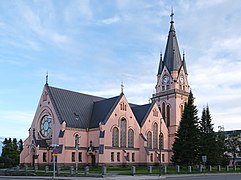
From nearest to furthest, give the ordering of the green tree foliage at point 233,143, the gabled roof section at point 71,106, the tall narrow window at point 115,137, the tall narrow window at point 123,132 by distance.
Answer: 1. the gabled roof section at point 71,106
2. the tall narrow window at point 115,137
3. the tall narrow window at point 123,132
4. the green tree foliage at point 233,143

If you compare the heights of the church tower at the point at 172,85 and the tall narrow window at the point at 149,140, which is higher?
the church tower at the point at 172,85

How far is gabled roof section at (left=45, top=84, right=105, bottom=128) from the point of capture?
58.3m

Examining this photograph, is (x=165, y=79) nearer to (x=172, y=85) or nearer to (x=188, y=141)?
(x=172, y=85)

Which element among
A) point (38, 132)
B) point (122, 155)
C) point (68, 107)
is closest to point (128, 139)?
point (122, 155)

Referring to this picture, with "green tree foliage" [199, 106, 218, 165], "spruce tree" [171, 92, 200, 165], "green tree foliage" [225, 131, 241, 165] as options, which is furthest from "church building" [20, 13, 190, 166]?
"green tree foliage" [225, 131, 241, 165]

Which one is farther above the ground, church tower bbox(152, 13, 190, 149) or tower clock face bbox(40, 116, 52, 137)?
church tower bbox(152, 13, 190, 149)

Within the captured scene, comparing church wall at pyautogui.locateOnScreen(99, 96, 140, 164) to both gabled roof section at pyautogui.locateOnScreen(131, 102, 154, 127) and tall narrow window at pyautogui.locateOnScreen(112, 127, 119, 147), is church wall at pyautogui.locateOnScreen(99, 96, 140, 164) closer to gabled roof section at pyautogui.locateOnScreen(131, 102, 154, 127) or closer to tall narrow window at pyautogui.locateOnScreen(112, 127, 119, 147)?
tall narrow window at pyautogui.locateOnScreen(112, 127, 119, 147)

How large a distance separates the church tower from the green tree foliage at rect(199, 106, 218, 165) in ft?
47.2

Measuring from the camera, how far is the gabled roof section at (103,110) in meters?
60.2

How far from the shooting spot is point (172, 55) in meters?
77.0

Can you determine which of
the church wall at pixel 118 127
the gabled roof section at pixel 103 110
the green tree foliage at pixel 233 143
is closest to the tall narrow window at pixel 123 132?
the church wall at pixel 118 127

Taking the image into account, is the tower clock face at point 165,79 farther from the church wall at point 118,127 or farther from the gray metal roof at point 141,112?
the church wall at point 118,127

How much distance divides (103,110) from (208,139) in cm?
2011

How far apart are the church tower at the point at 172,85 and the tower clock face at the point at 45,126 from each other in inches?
1115
